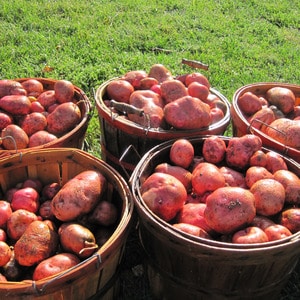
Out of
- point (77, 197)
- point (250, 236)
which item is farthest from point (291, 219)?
point (77, 197)

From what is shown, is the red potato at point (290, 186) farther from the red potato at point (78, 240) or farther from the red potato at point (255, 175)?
the red potato at point (78, 240)

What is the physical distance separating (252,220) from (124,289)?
4.08 ft

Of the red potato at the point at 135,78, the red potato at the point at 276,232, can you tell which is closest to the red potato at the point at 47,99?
the red potato at the point at 135,78

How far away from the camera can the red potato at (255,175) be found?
2961 millimetres

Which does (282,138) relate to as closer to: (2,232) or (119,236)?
(119,236)

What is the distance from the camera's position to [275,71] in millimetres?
6727

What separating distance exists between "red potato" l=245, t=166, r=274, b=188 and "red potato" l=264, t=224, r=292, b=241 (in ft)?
1.48

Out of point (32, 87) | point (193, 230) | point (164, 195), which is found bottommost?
point (193, 230)

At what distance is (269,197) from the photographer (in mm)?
2744

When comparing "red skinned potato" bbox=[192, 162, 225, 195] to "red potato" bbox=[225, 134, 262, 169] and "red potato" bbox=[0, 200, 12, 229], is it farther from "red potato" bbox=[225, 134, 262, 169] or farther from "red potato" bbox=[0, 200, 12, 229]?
"red potato" bbox=[0, 200, 12, 229]

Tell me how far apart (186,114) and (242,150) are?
57 cm

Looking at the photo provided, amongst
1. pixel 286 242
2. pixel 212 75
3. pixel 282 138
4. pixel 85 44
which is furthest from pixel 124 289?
pixel 85 44

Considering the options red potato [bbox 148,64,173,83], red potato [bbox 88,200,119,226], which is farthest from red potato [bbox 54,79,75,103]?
red potato [bbox 88,200,119,226]

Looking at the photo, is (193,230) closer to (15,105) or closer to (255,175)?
(255,175)
